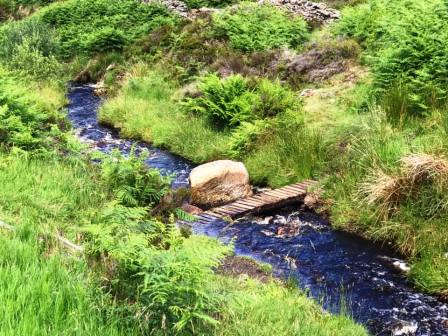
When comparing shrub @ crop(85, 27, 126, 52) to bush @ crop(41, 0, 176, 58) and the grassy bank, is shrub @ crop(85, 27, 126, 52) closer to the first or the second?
bush @ crop(41, 0, 176, 58)

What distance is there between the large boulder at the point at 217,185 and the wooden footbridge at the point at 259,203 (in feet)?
1.32

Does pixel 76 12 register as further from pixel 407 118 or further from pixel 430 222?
pixel 430 222

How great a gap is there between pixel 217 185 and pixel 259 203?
1.03 m

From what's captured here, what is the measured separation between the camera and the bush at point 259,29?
734 inches

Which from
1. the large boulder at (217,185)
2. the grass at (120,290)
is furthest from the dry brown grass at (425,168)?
the large boulder at (217,185)

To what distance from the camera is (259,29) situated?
19.6 meters

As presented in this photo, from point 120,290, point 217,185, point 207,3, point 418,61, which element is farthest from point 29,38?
point 120,290

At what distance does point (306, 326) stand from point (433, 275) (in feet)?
9.44

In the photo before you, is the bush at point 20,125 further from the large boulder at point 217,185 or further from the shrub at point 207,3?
the shrub at point 207,3

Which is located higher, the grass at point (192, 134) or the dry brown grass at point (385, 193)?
the dry brown grass at point (385, 193)

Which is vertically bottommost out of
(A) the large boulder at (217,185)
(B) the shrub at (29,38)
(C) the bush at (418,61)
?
(B) the shrub at (29,38)

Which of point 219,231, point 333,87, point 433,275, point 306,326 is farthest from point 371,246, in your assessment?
point 333,87

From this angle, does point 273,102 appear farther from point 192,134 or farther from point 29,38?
point 29,38

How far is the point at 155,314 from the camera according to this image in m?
3.73
